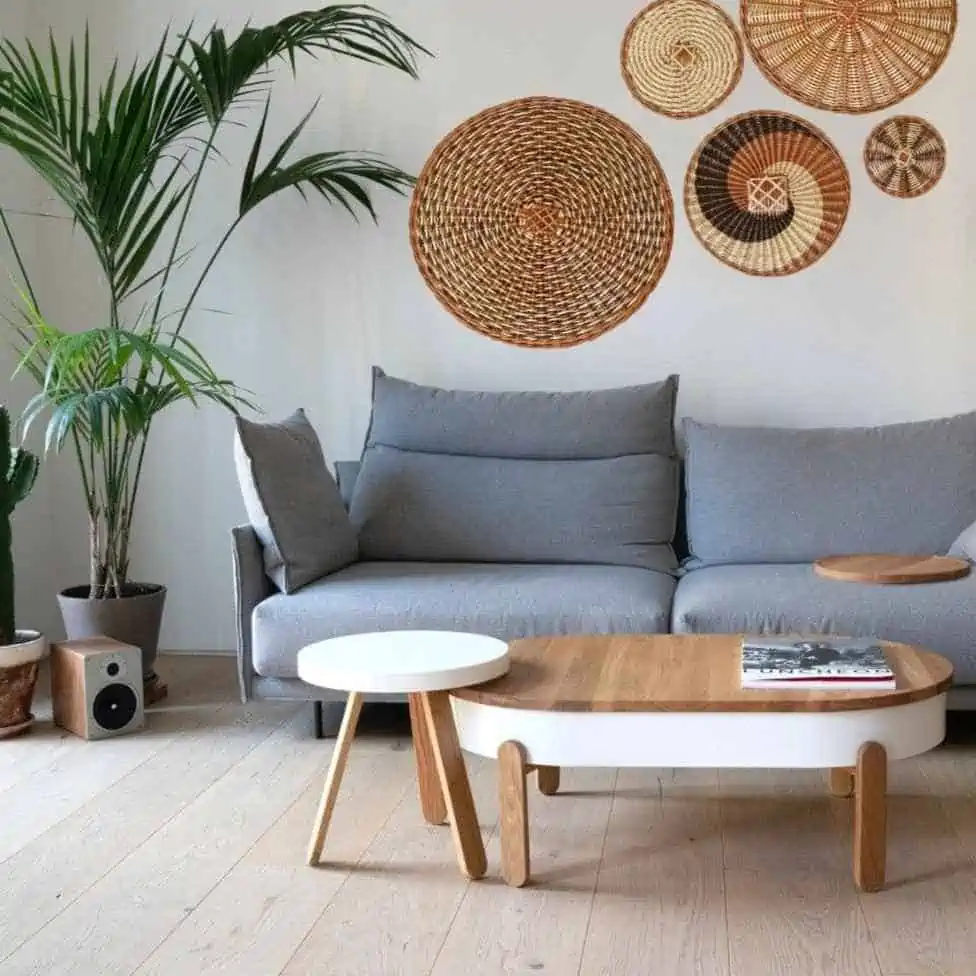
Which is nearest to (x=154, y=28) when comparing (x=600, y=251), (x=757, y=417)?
(x=600, y=251)

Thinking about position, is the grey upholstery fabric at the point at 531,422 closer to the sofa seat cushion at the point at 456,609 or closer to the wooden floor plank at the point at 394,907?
the sofa seat cushion at the point at 456,609

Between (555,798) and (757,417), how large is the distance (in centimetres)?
165

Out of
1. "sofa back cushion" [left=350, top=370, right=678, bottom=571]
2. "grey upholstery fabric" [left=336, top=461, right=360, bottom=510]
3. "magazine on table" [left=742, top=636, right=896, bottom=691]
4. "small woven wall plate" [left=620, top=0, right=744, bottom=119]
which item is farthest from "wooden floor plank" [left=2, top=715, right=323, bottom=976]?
"small woven wall plate" [left=620, top=0, right=744, bottom=119]

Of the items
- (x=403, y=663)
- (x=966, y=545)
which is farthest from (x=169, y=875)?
(x=966, y=545)

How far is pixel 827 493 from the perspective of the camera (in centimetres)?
367

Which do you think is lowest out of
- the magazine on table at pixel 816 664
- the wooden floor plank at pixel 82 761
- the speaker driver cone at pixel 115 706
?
the wooden floor plank at pixel 82 761

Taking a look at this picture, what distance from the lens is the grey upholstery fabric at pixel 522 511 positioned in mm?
3732

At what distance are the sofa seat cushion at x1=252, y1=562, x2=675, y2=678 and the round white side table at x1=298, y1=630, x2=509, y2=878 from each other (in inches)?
23.8

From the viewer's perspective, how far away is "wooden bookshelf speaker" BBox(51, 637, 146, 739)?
11.1 ft

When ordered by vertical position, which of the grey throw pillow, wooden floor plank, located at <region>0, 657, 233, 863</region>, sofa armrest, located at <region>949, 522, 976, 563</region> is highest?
the grey throw pillow

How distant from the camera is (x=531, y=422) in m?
3.86

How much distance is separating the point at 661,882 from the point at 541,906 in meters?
0.24

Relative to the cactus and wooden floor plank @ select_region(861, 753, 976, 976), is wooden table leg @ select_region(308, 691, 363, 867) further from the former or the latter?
the cactus

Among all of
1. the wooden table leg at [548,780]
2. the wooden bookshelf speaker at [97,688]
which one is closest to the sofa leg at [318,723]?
the wooden bookshelf speaker at [97,688]
